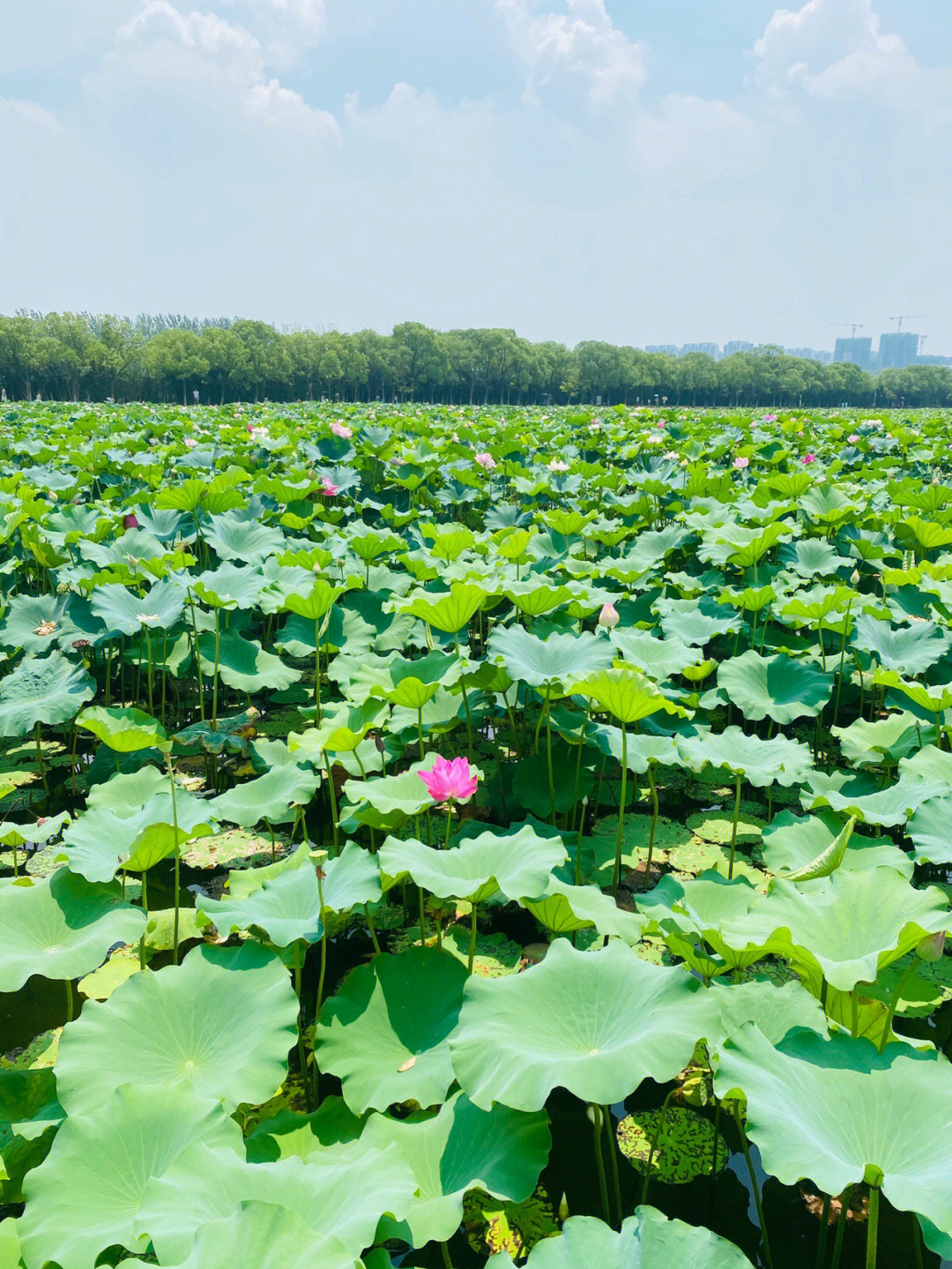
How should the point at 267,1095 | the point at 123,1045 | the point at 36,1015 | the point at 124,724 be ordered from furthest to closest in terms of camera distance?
the point at 124,724, the point at 36,1015, the point at 123,1045, the point at 267,1095

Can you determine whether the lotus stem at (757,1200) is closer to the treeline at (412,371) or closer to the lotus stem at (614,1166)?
the lotus stem at (614,1166)

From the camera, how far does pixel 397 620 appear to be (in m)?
3.68

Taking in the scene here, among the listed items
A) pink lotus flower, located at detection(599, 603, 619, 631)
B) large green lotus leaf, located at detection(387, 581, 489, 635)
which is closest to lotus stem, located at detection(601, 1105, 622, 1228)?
large green lotus leaf, located at detection(387, 581, 489, 635)

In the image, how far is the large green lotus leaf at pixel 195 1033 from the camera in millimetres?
1312

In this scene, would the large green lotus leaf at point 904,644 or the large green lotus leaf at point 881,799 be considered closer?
the large green lotus leaf at point 881,799

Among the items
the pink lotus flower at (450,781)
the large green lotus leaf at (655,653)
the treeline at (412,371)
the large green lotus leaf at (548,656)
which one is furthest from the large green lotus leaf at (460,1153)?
the treeline at (412,371)

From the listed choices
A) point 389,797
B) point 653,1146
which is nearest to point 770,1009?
point 653,1146

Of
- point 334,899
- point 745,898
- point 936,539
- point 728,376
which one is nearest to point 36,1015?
point 334,899

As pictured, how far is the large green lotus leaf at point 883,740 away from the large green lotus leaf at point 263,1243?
2120mm

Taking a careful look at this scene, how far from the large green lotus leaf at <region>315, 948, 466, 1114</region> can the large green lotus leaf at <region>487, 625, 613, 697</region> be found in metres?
0.92

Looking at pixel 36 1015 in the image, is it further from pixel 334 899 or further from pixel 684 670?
pixel 684 670

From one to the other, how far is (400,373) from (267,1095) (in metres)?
60.8

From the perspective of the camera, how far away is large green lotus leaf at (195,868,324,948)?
1562mm

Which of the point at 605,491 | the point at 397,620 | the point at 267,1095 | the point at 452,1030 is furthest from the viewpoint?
the point at 605,491
